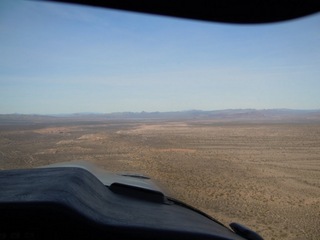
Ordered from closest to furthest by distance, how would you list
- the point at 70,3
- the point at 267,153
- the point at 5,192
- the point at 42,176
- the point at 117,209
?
the point at 70,3
the point at 5,192
the point at 117,209
the point at 42,176
the point at 267,153

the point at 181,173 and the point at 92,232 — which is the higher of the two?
the point at 92,232

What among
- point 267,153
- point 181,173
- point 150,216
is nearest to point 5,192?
point 150,216

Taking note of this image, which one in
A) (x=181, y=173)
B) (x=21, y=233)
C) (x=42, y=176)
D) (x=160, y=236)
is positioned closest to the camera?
(x=21, y=233)

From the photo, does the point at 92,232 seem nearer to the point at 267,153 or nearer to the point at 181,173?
the point at 181,173

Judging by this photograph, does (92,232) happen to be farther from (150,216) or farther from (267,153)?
(267,153)

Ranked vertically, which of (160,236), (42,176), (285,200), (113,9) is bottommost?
(285,200)

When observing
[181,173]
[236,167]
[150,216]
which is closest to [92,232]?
[150,216]

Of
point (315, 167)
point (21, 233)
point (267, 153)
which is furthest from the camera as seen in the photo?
point (267, 153)

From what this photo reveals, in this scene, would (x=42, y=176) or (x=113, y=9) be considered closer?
(x=113, y=9)

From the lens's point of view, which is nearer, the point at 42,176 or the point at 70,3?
the point at 70,3
